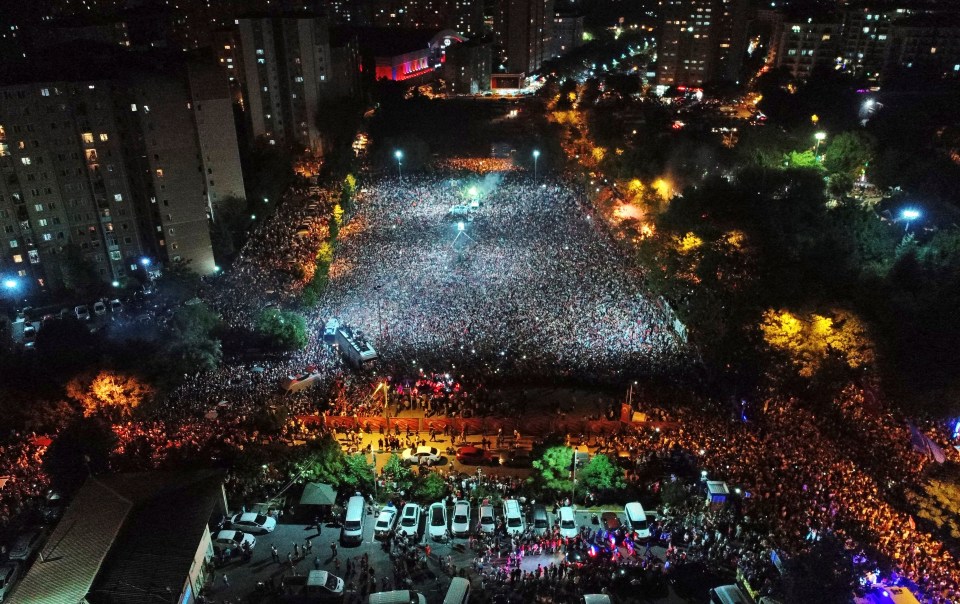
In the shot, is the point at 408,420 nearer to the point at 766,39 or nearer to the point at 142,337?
the point at 142,337

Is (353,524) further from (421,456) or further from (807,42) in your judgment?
(807,42)

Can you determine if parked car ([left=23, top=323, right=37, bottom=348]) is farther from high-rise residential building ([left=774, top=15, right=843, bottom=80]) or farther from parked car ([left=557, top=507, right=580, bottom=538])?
high-rise residential building ([left=774, top=15, right=843, bottom=80])

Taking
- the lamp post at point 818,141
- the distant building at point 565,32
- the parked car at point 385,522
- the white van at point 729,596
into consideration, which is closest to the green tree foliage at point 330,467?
the parked car at point 385,522

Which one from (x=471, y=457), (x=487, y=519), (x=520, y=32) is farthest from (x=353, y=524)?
(x=520, y=32)

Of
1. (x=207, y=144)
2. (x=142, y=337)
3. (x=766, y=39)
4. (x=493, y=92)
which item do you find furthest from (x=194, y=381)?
(x=766, y=39)

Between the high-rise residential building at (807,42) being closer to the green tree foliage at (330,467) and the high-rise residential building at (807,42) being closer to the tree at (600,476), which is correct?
the tree at (600,476)

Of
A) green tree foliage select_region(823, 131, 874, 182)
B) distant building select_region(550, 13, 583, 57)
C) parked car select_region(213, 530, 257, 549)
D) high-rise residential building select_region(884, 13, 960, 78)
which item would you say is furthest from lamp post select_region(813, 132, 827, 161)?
distant building select_region(550, 13, 583, 57)
